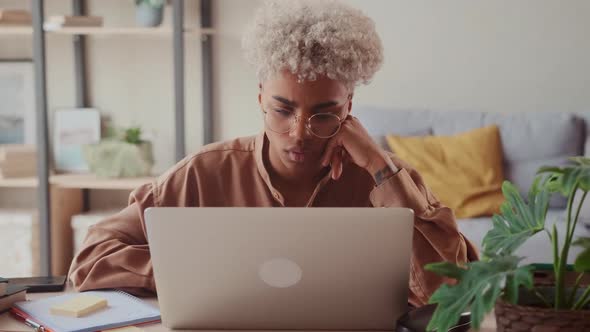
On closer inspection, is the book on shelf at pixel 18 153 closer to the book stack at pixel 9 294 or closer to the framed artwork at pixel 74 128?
the framed artwork at pixel 74 128

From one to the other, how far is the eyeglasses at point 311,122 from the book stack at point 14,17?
2.40 metres

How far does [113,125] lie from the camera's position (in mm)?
4070

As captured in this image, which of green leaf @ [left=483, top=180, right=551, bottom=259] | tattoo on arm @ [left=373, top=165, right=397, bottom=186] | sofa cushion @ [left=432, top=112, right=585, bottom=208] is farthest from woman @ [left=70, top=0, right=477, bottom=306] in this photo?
sofa cushion @ [left=432, top=112, right=585, bottom=208]

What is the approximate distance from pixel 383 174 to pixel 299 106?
22 centimetres

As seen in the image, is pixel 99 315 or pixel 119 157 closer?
pixel 99 315

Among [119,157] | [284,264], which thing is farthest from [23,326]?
[119,157]

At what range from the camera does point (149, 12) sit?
12.3 ft

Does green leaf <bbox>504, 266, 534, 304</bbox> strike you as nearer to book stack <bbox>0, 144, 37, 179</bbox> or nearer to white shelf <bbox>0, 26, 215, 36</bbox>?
white shelf <bbox>0, 26, 215, 36</bbox>

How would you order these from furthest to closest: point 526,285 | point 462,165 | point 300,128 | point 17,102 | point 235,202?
point 17,102, point 462,165, point 235,202, point 300,128, point 526,285

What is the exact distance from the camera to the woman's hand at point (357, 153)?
1668mm

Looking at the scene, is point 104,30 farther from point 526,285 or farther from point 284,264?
point 526,285

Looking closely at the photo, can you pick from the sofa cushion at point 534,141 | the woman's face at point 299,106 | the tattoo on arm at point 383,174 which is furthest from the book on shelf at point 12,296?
the sofa cushion at point 534,141

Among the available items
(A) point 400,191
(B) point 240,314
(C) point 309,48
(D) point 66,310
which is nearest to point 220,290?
(B) point 240,314

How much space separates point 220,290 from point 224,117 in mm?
2828
